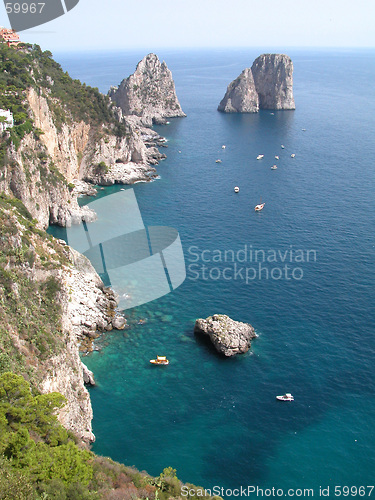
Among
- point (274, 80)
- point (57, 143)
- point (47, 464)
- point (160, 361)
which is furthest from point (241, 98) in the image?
point (47, 464)

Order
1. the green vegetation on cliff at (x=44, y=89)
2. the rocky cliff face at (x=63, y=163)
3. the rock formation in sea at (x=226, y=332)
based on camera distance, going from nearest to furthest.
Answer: the rock formation in sea at (x=226, y=332) < the rocky cliff face at (x=63, y=163) < the green vegetation on cliff at (x=44, y=89)

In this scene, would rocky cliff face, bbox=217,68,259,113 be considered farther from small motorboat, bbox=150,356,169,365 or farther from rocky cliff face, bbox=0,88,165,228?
small motorboat, bbox=150,356,169,365

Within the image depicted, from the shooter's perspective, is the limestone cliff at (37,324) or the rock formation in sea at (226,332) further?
the rock formation in sea at (226,332)

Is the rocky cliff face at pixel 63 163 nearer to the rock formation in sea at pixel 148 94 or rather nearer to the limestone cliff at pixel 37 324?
the limestone cliff at pixel 37 324

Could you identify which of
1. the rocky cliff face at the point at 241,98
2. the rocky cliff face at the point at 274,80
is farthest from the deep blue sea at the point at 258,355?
the rocky cliff face at the point at 274,80

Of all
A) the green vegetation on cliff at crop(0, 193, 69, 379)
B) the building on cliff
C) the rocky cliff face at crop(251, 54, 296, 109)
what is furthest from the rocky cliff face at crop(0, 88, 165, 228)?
the rocky cliff face at crop(251, 54, 296, 109)

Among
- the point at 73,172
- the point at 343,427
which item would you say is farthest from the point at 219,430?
the point at 73,172

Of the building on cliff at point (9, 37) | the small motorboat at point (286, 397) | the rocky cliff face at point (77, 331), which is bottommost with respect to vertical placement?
the small motorboat at point (286, 397)
